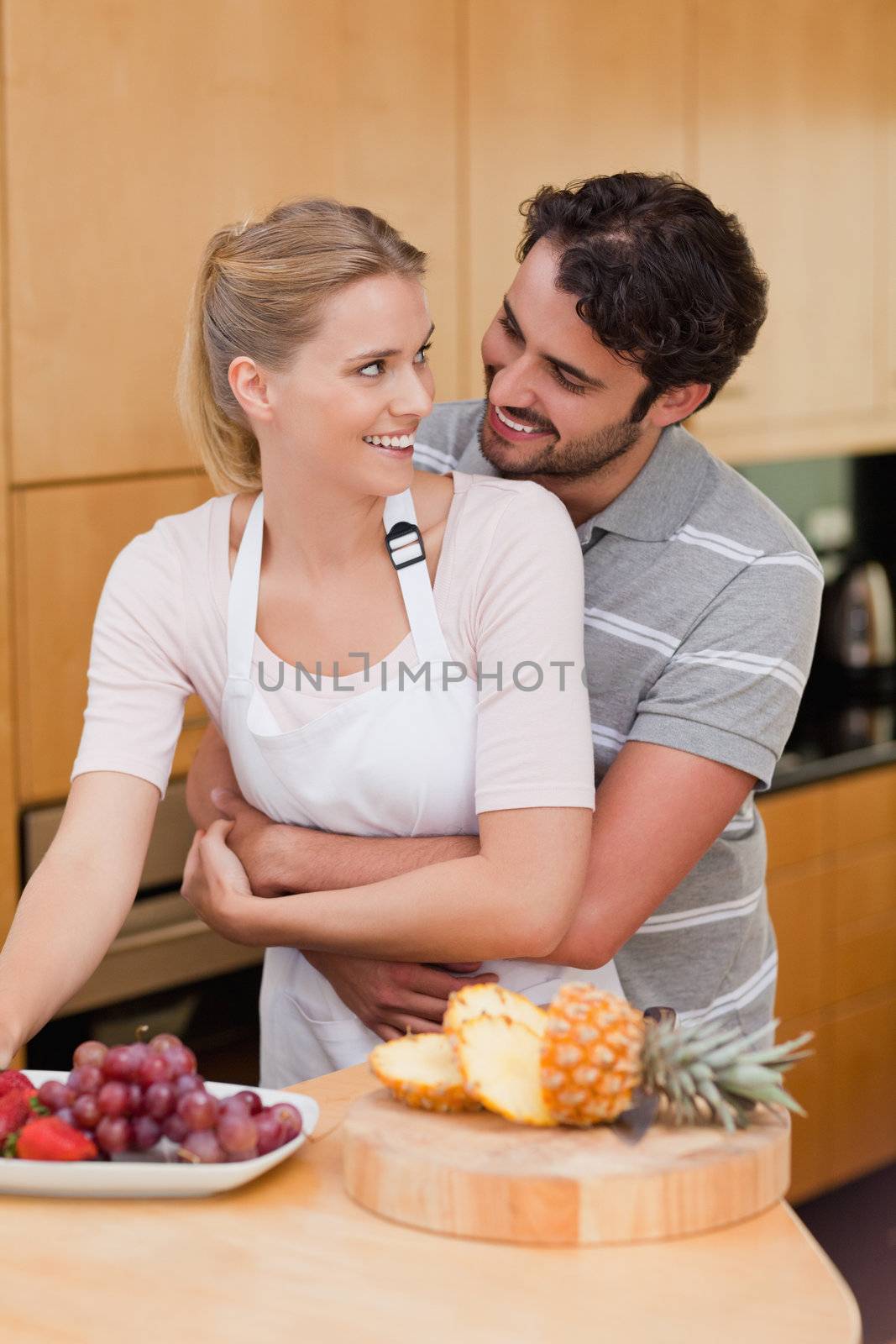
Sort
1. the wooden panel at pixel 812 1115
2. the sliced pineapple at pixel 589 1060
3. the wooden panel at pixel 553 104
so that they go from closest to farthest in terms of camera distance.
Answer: the sliced pineapple at pixel 589 1060, the wooden panel at pixel 553 104, the wooden panel at pixel 812 1115

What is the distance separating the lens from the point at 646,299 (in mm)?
1644

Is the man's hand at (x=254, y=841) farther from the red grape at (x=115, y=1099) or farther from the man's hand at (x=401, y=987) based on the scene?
the red grape at (x=115, y=1099)

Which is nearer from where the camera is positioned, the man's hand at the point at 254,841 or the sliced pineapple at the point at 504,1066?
the sliced pineapple at the point at 504,1066

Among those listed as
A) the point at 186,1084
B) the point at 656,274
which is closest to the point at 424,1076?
the point at 186,1084

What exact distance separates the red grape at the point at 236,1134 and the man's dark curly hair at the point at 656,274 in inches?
37.3

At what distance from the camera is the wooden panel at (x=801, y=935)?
3189 millimetres

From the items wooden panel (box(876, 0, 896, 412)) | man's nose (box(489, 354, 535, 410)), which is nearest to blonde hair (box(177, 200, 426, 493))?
man's nose (box(489, 354, 535, 410))

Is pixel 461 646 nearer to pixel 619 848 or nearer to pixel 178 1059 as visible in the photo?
pixel 619 848

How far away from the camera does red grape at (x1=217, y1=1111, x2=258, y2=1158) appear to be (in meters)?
1.06

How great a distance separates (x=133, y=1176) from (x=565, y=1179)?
292 mm

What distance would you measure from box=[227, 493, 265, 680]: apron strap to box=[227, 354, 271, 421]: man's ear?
131 mm

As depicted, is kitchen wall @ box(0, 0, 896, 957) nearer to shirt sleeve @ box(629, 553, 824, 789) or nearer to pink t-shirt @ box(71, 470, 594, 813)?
pink t-shirt @ box(71, 470, 594, 813)

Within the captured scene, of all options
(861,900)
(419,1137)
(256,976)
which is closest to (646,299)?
(419,1137)

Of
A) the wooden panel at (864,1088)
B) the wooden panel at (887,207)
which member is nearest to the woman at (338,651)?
the wooden panel at (864,1088)
